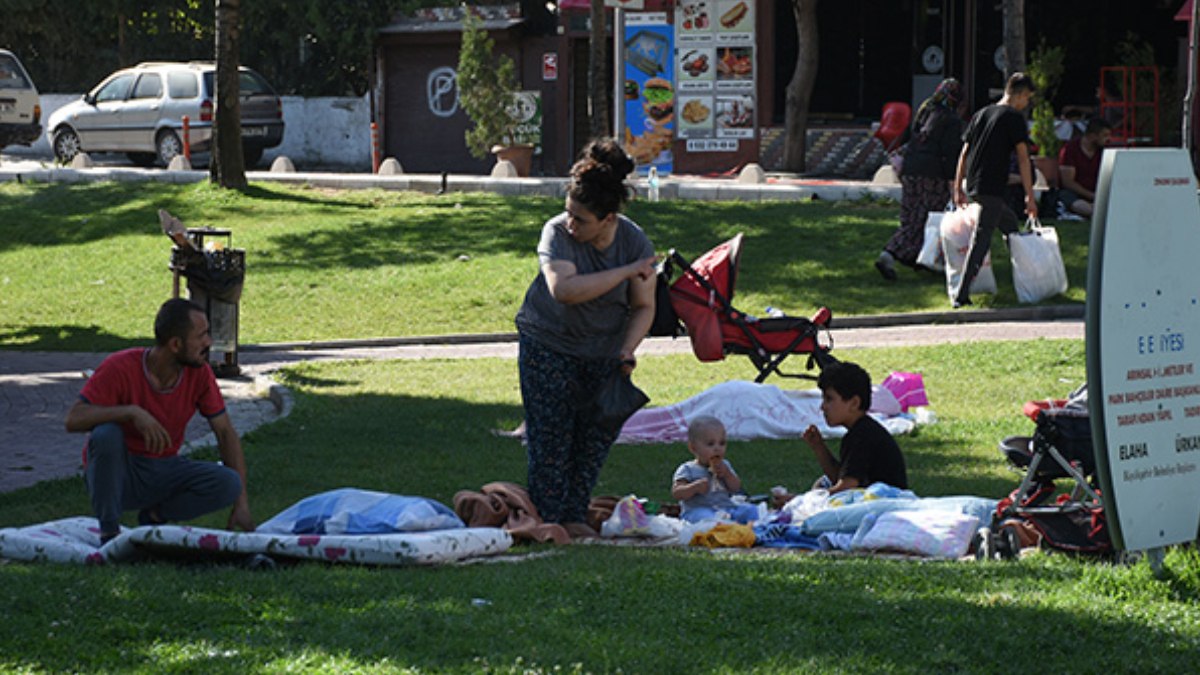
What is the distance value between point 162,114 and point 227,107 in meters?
8.94

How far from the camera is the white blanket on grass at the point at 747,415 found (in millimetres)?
11102

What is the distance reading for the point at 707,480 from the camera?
8320mm

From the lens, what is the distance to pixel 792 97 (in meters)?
28.3

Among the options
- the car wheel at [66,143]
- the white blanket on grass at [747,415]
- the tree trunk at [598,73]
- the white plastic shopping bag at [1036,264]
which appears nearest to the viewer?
the white blanket on grass at [747,415]

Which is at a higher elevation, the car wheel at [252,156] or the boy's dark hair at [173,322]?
the car wheel at [252,156]

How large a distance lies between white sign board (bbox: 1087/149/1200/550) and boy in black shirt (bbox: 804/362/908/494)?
6.84ft

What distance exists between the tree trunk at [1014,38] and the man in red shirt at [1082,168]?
175 centimetres

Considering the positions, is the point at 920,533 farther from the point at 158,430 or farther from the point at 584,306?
the point at 158,430

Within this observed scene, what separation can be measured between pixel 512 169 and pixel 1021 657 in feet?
75.6

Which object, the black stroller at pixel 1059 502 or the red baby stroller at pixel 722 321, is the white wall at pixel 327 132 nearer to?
the red baby stroller at pixel 722 321

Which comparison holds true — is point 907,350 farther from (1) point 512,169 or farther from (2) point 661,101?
(2) point 661,101

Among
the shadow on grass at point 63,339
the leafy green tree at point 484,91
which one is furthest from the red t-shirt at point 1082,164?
the leafy green tree at point 484,91

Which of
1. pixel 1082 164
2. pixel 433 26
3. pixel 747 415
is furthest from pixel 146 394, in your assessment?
pixel 433 26

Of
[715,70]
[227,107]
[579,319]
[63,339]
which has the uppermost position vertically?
[715,70]
